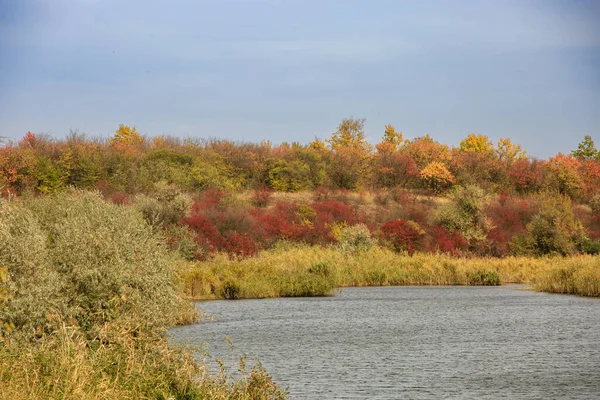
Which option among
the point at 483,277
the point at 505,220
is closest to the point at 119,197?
the point at 483,277

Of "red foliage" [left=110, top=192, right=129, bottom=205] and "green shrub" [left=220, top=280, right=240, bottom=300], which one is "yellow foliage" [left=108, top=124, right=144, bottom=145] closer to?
"red foliage" [left=110, top=192, right=129, bottom=205]

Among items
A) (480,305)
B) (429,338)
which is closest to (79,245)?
(429,338)

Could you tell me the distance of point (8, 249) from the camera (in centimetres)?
2145

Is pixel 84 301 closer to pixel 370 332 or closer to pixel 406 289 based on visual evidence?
pixel 370 332

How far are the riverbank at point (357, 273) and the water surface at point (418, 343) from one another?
1617 millimetres

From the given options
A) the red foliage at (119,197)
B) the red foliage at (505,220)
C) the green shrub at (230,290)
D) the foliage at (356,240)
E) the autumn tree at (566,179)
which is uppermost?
the autumn tree at (566,179)

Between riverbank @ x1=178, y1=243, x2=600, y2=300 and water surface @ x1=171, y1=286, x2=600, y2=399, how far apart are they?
5.31 feet

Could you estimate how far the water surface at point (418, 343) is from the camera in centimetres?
1977

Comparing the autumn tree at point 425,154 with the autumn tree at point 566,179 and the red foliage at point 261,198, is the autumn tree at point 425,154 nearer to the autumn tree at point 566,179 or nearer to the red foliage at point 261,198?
the autumn tree at point 566,179

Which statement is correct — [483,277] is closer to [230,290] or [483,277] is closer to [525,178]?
[230,290]

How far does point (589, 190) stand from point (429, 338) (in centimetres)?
6983

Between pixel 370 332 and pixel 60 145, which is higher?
pixel 60 145

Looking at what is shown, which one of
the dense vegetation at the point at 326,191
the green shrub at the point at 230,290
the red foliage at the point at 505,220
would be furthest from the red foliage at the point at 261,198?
the green shrub at the point at 230,290

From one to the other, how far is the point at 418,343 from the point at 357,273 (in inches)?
974
